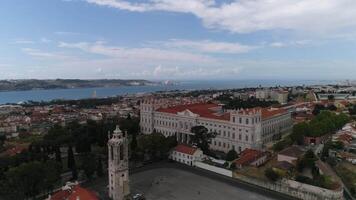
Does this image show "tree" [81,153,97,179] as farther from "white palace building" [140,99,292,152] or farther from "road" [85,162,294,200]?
"white palace building" [140,99,292,152]

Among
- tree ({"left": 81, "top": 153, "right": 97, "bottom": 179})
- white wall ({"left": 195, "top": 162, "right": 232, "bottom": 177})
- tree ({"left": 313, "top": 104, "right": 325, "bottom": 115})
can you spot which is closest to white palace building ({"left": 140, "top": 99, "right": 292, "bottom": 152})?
white wall ({"left": 195, "top": 162, "right": 232, "bottom": 177})

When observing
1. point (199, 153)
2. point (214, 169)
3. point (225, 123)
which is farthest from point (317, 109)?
point (214, 169)

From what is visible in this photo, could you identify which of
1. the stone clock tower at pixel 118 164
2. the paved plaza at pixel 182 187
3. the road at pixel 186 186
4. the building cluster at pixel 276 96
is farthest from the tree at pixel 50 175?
the building cluster at pixel 276 96

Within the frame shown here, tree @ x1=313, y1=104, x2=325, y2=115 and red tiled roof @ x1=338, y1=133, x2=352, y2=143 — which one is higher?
tree @ x1=313, y1=104, x2=325, y2=115

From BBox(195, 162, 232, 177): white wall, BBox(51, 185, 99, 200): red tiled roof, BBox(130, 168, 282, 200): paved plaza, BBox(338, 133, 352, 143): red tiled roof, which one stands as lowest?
BBox(130, 168, 282, 200): paved plaza

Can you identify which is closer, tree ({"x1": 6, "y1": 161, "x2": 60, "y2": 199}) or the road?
tree ({"x1": 6, "y1": 161, "x2": 60, "y2": 199})

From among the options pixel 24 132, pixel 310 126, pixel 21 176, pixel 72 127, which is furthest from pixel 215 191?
pixel 24 132

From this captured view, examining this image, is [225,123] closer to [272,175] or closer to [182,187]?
[272,175]
